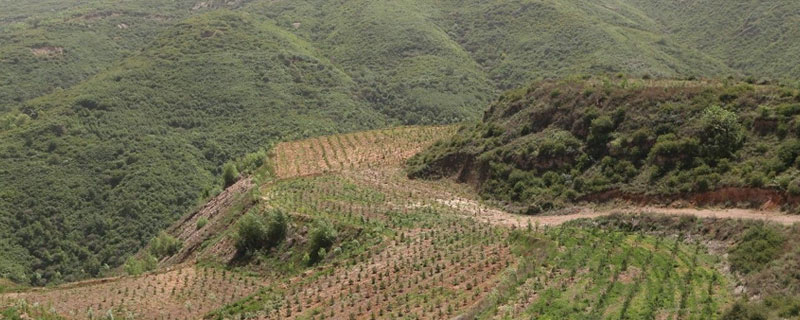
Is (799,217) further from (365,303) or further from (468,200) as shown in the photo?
(468,200)

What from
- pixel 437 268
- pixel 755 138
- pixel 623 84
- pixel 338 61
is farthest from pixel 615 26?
pixel 437 268

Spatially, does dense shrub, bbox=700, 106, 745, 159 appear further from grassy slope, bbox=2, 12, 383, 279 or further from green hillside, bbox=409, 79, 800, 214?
grassy slope, bbox=2, 12, 383, 279

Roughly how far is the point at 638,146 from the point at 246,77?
106421 mm

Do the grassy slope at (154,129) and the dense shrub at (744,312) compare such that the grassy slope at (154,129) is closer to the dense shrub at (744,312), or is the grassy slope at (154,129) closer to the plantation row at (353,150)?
the plantation row at (353,150)

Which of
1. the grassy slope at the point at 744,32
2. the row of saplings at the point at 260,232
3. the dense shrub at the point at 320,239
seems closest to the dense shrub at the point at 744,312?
the dense shrub at the point at 320,239

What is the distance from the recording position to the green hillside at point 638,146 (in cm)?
3100

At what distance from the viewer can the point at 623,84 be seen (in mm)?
42875

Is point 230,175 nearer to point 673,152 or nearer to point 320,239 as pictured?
point 320,239

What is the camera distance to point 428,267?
29.5 meters

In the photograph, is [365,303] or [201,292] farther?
[201,292]

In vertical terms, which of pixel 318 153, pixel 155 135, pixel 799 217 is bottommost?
pixel 155 135

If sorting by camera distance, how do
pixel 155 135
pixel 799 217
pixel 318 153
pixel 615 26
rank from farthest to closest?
pixel 615 26 < pixel 155 135 < pixel 318 153 < pixel 799 217

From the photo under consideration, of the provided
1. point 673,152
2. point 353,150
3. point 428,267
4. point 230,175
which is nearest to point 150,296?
point 428,267

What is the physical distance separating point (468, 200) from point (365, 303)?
16497 millimetres
